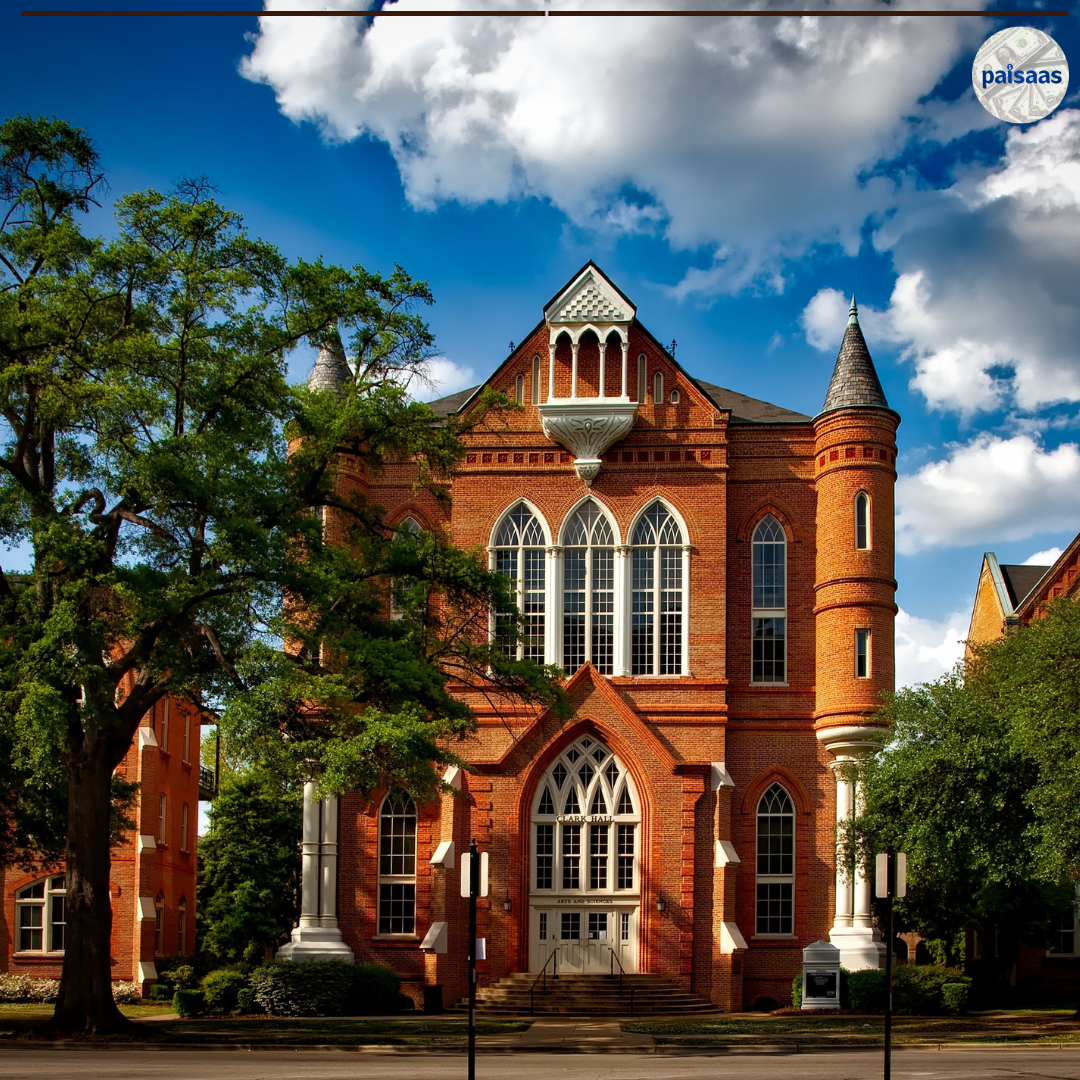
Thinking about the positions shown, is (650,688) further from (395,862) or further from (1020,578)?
(1020,578)

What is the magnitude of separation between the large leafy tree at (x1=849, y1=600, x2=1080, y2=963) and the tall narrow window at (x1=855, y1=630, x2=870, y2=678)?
139 cm

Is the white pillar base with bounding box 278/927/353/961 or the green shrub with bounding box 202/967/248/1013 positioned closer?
the green shrub with bounding box 202/967/248/1013

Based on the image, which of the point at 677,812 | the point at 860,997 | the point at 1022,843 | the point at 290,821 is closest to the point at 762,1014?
the point at 860,997

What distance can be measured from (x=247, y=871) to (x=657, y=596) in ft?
70.1

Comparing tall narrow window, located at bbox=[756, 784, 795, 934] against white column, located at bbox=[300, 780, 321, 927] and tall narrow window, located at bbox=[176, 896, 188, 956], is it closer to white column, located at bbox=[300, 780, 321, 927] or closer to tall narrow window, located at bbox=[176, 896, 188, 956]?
white column, located at bbox=[300, 780, 321, 927]

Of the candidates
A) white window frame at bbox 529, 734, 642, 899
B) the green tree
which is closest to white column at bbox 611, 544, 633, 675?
white window frame at bbox 529, 734, 642, 899

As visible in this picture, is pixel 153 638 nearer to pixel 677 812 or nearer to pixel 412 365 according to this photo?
pixel 412 365

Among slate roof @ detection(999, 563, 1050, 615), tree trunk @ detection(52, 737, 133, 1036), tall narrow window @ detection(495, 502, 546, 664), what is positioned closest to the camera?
tree trunk @ detection(52, 737, 133, 1036)

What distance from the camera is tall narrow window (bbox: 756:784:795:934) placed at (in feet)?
118

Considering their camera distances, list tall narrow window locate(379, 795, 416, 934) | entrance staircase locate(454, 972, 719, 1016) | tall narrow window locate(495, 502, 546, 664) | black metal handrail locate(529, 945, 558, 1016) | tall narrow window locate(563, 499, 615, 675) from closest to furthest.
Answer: entrance staircase locate(454, 972, 719, 1016)
black metal handrail locate(529, 945, 558, 1016)
tall narrow window locate(379, 795, 416, 934)
tall narrow window locate(563, 499, 615, 675)
tall narrow window locate(495, 502, 546, 664)

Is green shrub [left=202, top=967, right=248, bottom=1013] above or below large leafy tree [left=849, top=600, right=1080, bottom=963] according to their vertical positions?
below

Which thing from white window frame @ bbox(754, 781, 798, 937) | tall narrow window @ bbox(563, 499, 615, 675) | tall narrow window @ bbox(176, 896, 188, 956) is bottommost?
tall narrow window @ bbox(176, 896, 188, 956)

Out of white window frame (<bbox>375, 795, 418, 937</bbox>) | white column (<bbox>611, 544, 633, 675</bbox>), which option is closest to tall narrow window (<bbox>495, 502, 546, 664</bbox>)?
white column (<bbox>611, 544, 633, 675</bbox>)

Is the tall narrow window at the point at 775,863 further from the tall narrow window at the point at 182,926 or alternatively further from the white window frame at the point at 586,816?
the tall narrow window at the point at 182,926
